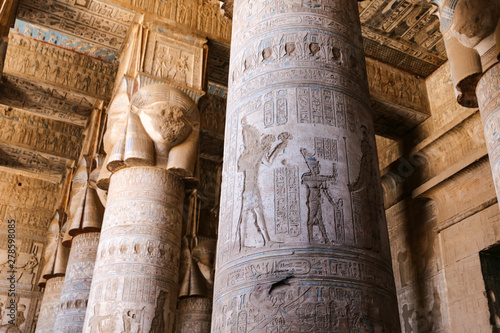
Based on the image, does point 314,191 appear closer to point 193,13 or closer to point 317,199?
point 317,199

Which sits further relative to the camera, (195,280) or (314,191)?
(195,280)

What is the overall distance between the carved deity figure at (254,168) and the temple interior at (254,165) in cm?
1

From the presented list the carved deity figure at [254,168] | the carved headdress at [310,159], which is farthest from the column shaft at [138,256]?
the carved headdress at [310,159]

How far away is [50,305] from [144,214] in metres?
4.61

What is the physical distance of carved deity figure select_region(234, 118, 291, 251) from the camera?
103 inches

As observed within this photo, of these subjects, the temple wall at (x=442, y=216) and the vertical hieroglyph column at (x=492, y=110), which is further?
the temple wall at (x=442, y=216)

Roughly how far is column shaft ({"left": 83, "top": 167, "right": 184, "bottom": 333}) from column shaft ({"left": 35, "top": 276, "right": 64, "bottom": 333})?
4.04 metres

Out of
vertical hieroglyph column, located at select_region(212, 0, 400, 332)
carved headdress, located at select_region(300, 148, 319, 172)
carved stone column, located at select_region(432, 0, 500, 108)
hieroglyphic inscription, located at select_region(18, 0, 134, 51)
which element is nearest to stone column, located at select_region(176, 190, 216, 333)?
hieroglyphic inscription, located at select_region(18, 0, 134, 51)

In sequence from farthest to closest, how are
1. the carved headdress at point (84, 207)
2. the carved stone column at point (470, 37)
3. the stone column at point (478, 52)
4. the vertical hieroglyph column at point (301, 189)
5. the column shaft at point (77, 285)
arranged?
the carved headdress at point (84, 207) → the column shaft at point (77, 285) → the carved stone column at point (470, 37) → the stone column at point (478, 52) → the vertical hieroglyph column at point (301, 189)

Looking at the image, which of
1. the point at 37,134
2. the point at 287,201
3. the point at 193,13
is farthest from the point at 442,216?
the point at 37,134

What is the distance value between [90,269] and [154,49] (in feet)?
11.7

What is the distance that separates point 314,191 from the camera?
2588mm

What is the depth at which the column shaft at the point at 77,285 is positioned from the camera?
7.80 meters

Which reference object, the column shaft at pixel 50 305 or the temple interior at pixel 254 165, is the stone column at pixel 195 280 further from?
the column shaft at pixel 50 305
